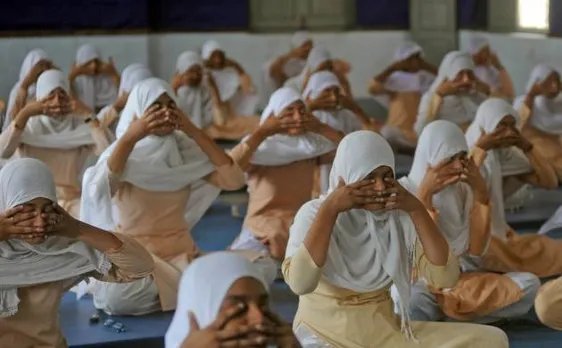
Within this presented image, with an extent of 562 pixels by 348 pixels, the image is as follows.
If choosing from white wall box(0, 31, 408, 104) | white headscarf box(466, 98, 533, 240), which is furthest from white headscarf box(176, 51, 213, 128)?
white headscarf box(466, 98, 533, 240)

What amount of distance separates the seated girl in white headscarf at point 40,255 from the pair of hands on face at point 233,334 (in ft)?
4.21

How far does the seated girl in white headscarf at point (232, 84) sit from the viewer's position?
931 cm

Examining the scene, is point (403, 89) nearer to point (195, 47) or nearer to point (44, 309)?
point (195, 47)

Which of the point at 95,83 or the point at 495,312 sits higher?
the point at 95,83

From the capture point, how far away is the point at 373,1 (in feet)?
37.0

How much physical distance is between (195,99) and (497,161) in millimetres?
3320

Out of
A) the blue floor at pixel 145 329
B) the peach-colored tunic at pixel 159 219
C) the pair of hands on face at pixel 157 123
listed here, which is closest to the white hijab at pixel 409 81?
the blue floor at pixel 145 329

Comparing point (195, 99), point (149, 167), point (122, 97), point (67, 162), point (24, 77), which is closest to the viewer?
point (149, 167)

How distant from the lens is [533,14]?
923 cm

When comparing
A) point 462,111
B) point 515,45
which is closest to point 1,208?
point 462,111

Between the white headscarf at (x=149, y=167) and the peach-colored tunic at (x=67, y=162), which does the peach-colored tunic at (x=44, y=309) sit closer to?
the white headscarf at (x=149, y=167)

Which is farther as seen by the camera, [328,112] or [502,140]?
[328,112]

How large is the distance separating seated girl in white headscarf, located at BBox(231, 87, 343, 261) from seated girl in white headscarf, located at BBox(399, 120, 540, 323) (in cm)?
91

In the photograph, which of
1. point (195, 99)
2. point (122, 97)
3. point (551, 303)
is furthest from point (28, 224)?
point (195, 99)
